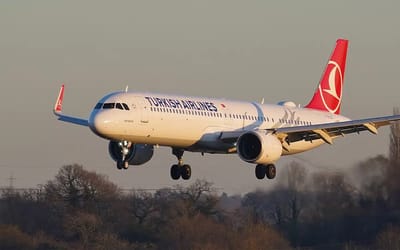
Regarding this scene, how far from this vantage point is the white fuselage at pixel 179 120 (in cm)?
6819

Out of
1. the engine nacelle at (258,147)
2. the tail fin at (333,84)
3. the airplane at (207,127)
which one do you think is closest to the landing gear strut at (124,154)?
the airplane at (207,127)

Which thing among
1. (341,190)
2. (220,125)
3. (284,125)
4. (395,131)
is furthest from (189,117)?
(395,131)

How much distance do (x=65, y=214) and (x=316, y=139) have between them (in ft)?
85.4

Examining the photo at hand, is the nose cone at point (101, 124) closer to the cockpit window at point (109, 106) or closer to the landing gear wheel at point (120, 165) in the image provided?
the cockpit window at point (109, 106)

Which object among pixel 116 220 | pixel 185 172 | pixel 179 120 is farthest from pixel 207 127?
pixel 116 220

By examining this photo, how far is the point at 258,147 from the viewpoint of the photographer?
72.6 metres

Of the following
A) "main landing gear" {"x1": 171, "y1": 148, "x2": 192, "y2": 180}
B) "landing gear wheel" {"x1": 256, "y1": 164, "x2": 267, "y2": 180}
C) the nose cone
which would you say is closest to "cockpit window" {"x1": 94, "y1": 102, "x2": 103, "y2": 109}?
the nose cone

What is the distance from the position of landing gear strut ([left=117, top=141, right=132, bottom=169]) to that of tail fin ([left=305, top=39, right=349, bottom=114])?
16832 millimetres

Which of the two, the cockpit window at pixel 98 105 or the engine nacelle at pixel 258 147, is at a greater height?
the cockpit window at pixel 98 105

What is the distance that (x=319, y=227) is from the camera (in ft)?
284

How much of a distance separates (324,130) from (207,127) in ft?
25.2

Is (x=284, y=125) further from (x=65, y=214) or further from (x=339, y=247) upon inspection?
(x=65, y=214)

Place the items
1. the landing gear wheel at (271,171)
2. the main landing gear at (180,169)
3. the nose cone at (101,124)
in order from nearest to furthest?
the nose cone at (101,124)
the landing gear wheel at (271,171)
the main landing gear at (180,169)

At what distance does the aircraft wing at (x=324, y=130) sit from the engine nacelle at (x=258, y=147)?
480mm
